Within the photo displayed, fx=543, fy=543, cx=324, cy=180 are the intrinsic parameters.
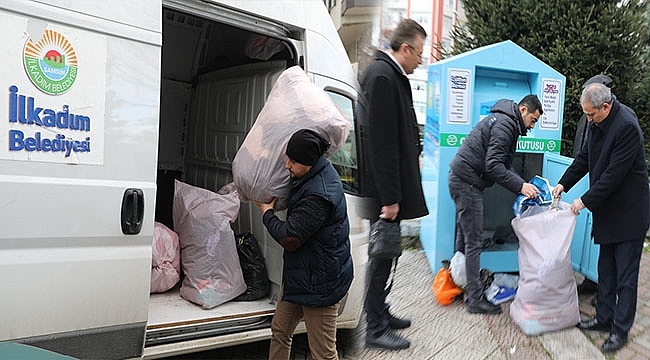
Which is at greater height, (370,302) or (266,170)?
(266,170)

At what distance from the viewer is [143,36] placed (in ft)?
5.47

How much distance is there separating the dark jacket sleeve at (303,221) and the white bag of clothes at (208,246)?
0.75m

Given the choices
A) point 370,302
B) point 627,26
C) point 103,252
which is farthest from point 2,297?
point 627,26

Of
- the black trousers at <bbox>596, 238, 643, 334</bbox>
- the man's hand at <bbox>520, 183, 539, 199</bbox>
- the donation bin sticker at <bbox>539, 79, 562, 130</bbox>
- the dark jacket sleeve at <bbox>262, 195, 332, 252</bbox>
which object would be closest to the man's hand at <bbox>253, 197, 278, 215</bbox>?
the dark jacket sleeve at <bbox>262, 195, 332, 252</bbox>

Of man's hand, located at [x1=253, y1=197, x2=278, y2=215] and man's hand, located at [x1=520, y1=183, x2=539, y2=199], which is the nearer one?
man's hand, located at [x1=253, y1=197, x2=278, y2=215]

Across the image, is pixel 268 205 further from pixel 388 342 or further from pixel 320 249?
pixel 388 342

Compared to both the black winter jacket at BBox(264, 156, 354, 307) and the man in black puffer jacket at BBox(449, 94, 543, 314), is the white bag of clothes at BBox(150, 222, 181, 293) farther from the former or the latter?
the man in black puffer jacket at BBox(449, 94, 543, 314)

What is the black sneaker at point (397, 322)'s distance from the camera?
4.67ft

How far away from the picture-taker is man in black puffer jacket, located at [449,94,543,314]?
2.29 meters

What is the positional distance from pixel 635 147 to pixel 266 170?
1479 mm

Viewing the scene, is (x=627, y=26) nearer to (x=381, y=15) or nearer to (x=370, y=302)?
(x=381, y=15)

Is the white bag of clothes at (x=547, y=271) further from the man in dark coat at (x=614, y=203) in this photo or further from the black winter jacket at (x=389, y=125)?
the black winter jacket at (x=389, y=125)

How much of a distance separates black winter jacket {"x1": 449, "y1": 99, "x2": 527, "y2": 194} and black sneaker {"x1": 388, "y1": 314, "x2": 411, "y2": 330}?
100cm

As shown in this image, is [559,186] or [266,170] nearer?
[266,170]
